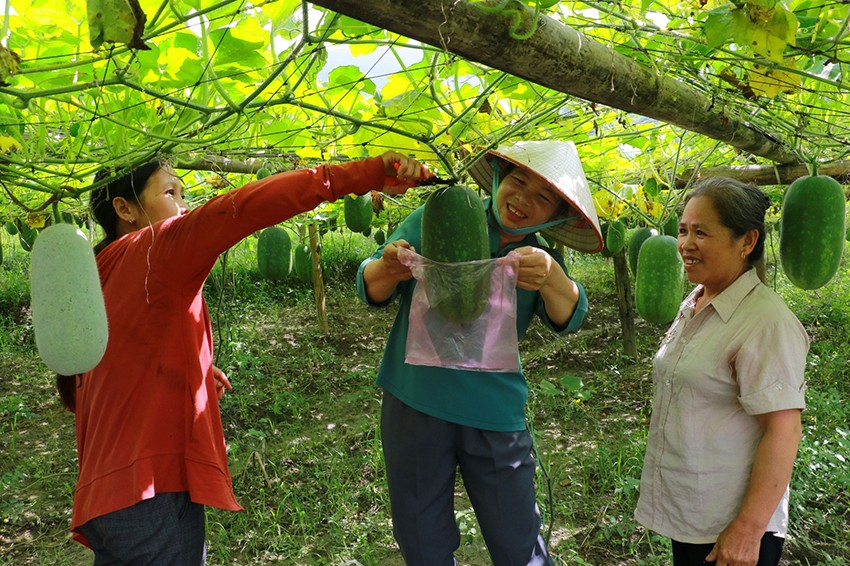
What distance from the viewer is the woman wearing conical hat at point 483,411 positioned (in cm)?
165

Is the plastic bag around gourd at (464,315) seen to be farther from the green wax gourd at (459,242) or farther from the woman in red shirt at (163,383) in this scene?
the woman in red shirt at (163,383)

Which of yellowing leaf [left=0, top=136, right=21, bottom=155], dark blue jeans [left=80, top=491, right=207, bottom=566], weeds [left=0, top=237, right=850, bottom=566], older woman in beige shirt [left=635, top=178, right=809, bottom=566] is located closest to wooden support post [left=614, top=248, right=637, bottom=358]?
weeds [left=0, top=237, right=850, bottom=566]

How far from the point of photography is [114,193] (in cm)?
159

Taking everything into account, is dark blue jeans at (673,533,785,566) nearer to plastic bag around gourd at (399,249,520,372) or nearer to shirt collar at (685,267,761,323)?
shirt collar at (685,267,761,323)

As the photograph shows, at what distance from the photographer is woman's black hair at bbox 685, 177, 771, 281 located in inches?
65.2

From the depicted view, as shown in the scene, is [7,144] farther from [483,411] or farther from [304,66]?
[483,411]

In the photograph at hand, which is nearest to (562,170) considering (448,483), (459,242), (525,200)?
(525,200)

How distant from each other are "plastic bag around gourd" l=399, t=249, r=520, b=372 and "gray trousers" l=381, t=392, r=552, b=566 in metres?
0.26

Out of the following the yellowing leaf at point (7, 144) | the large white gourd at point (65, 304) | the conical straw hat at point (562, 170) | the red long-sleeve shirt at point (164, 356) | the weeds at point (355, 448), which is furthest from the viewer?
the weeds at point (355, 448)

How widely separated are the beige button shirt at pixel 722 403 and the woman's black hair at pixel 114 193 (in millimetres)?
1486

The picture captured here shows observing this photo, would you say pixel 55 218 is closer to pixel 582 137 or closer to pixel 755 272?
pixel 755 272

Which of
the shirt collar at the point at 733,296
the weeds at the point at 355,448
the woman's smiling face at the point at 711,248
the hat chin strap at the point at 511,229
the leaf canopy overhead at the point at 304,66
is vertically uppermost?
the leaf canopy overhead at the point at 304,66

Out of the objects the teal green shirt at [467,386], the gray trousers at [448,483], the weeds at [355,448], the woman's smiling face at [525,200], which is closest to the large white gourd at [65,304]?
the teal green shirt at [467,386]

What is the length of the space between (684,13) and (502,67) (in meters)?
0.85
